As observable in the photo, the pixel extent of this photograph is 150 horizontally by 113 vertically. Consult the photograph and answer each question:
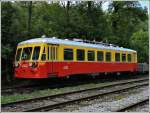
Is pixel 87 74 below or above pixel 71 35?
below

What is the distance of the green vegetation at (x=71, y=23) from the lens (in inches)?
900

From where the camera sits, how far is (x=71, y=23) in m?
32.0

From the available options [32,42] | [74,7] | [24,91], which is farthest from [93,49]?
[74,7]

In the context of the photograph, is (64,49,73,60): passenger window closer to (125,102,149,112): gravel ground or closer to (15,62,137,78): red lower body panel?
(15,62,137,78): red lower body panel

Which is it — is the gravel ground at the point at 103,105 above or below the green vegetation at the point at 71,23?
below

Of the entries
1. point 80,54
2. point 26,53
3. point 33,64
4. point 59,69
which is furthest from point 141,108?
point 80,54

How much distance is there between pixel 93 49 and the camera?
79.1 ft

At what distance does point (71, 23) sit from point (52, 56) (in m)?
12.1

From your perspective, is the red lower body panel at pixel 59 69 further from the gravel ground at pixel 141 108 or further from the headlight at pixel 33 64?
the gravel ground at pixel 141 108

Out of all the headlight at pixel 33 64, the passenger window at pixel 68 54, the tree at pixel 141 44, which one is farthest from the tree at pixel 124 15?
the headlight at pixel 33 64

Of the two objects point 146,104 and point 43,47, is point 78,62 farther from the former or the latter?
point 146,104

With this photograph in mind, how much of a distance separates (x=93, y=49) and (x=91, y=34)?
31.8 feet

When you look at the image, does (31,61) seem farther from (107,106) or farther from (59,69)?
(107,106)

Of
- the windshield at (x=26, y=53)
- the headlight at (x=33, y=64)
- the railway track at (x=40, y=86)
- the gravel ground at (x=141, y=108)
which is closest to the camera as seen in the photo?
the gravel ground at (x=141, y=108)
